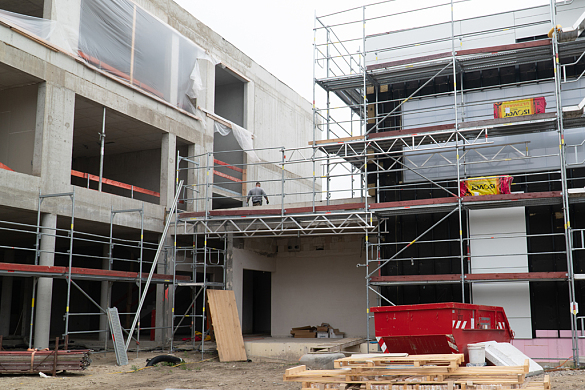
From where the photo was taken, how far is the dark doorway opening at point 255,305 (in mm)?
27391

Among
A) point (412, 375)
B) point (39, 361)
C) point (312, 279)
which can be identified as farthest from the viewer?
point (312, 279)

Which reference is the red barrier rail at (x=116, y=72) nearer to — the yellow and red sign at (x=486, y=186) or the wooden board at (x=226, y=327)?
the wooden board at (x=226, y=327)

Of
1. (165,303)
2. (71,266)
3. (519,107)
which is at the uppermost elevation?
(519,107)

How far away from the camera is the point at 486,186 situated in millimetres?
16625

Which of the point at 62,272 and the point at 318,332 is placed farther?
the point at 318,332

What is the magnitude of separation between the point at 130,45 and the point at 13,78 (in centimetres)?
501

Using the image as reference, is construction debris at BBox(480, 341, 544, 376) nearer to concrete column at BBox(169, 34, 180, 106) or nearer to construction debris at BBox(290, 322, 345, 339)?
construction debris at BBox(290, 322, 345, 339)

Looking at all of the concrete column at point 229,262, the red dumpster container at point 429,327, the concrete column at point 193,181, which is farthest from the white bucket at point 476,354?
the concrete column at point 193,181

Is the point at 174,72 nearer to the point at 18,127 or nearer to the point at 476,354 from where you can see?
the point at 18,127

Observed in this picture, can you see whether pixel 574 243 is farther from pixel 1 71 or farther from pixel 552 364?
pixel 1 71

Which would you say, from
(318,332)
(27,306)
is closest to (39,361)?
(27,306)

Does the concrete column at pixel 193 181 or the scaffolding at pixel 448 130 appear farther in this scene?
the concrete column at pixel 193 181

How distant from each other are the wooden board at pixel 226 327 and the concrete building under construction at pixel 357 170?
81cm

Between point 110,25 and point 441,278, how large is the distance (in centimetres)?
1417
